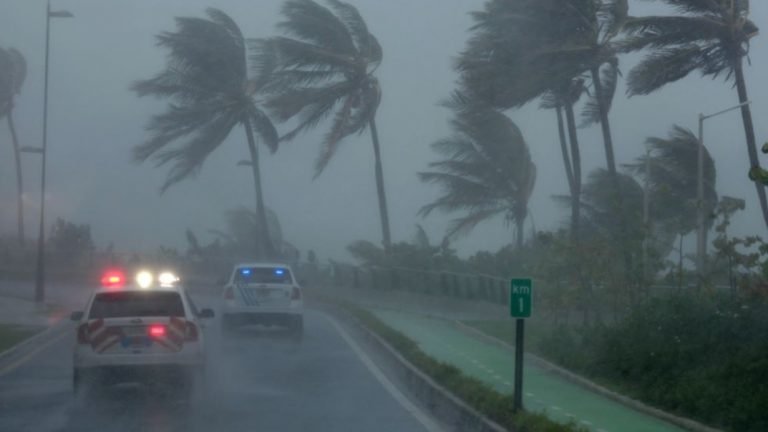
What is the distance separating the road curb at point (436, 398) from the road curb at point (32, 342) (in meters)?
6.92

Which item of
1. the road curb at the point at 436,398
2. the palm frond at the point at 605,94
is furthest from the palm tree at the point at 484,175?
the road curb at the point at 436,398

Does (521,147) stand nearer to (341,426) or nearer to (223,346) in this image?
(223,346)

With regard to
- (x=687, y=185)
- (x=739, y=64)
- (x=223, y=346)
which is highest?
(x=739, y=64)

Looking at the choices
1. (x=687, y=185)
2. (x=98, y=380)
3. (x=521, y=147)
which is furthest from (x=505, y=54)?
(x=98, y=380)

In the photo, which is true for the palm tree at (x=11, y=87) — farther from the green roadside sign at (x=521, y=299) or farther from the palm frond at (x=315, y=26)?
the green roadside sign at (x=521, y=299)

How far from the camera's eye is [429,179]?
4484 centimetres

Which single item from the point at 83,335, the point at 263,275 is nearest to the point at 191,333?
the point at 83,335

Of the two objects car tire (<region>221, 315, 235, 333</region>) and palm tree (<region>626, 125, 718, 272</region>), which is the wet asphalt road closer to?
car tire (<region>221, 315, 235, 333</region>)

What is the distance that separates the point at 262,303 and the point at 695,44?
11737 millimetres

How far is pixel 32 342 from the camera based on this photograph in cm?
2506

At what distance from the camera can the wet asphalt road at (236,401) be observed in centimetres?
1409

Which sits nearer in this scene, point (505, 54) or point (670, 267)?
point (670, 267)

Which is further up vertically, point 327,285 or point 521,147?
point 521,147

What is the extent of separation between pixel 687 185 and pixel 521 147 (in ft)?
28.1
